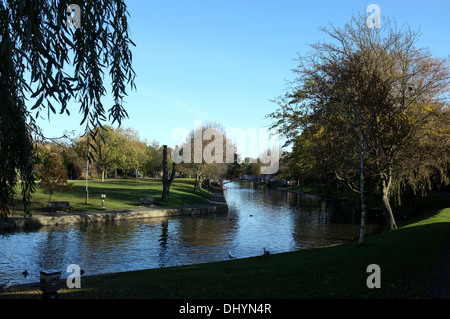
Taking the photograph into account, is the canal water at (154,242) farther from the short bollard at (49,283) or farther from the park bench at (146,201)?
the park bench at (146,201)

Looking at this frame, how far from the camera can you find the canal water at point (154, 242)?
15.3 meters

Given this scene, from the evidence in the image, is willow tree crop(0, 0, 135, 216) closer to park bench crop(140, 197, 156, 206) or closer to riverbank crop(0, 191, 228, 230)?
riverbank crop(0, 191, 228, 230)

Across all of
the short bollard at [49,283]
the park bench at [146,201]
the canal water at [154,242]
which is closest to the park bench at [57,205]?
the canal water at [154,242]

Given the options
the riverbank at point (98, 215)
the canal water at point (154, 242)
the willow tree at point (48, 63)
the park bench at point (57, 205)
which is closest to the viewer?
the willow tree at point (48, 63)

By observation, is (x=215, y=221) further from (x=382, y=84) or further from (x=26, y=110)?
(x=26, y=110)

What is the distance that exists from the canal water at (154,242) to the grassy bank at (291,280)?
11.7ft

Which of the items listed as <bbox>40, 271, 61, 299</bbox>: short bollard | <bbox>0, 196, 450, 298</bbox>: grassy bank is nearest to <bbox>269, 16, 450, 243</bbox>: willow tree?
<bbox>0, 196, 450, 298</bbox>: grassy bank

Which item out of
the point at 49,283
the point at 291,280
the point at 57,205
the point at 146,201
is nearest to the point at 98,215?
the point at 57,205

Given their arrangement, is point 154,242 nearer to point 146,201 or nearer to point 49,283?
point 49,283

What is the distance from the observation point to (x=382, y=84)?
16.1m

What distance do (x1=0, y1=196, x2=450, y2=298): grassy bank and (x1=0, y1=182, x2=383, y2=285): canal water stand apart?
Result: 3.56 m

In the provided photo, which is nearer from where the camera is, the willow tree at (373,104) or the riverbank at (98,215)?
the willow tree at (373,104)

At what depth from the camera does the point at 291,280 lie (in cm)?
945
